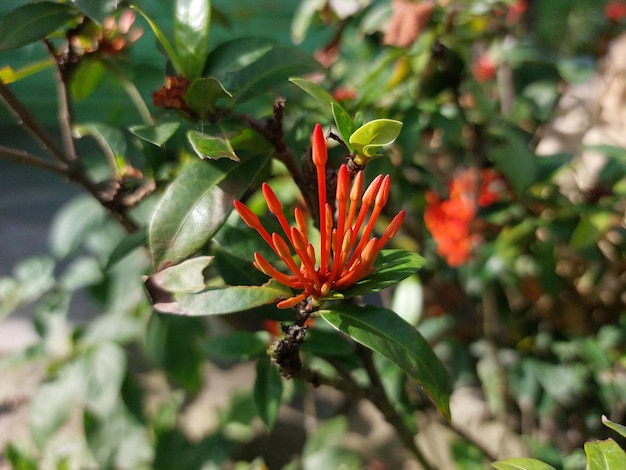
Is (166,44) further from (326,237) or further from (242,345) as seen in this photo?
(242,345)

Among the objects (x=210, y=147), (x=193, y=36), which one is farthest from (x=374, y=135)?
(x=193, y=36)

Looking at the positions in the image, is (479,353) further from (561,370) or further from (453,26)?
(453,26)

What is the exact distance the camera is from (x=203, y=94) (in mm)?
562

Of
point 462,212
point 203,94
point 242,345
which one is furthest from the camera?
point 462,212

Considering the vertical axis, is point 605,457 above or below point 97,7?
below

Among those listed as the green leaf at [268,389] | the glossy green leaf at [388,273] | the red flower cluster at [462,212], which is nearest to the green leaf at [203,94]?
the glossy green leaf at [388,273]

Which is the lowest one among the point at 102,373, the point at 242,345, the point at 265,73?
the point at 102,373

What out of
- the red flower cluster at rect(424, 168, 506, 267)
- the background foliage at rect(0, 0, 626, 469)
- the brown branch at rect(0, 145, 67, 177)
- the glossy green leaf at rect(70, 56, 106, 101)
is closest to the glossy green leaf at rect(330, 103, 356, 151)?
the background foliage at rect(0, 0, 626, 469)

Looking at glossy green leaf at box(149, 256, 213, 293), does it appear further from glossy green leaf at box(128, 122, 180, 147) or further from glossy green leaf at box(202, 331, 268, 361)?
glossy green leaf at box(202, 331, 268, 361)

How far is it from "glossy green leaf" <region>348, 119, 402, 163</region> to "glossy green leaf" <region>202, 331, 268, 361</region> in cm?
46

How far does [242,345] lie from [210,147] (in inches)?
17.3

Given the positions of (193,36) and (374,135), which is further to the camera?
(193,36)

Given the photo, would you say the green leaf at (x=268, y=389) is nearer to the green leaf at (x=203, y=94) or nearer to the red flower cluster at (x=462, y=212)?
the green leaf at (x=203, y=94)

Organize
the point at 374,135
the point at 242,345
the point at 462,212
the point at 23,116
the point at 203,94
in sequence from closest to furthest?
the point at 374,135
the point at 203,94
the point at 23,116
the point at 242,345
the point at 462,212
